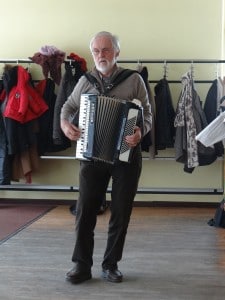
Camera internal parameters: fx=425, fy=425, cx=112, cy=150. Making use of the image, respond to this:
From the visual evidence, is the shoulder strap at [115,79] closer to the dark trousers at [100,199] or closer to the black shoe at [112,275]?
the dark trousers at [100,199]

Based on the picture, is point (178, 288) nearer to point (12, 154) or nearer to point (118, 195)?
point (118, 195)

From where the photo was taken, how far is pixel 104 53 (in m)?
2.32

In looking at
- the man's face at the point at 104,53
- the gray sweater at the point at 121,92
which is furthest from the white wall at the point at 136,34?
the man's face at the point at 104,53

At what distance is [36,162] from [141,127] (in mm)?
2329

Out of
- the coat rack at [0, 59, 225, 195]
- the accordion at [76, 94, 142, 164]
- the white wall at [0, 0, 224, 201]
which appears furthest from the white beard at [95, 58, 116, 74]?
the white wall at [0, 0, 224, 201]

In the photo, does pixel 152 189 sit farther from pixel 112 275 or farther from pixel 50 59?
pixel 112 275

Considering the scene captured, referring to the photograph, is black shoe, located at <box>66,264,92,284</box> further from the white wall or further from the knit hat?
the knit hat

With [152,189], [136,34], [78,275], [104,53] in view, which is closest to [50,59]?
[136,34]

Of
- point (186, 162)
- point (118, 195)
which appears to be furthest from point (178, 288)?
point (186, 162)

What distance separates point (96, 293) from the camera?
2248 mm

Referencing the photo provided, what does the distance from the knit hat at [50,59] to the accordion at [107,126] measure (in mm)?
2217

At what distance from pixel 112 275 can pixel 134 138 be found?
79cm

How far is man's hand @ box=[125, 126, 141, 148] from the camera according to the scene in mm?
2289

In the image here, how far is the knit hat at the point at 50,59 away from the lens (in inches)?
171
